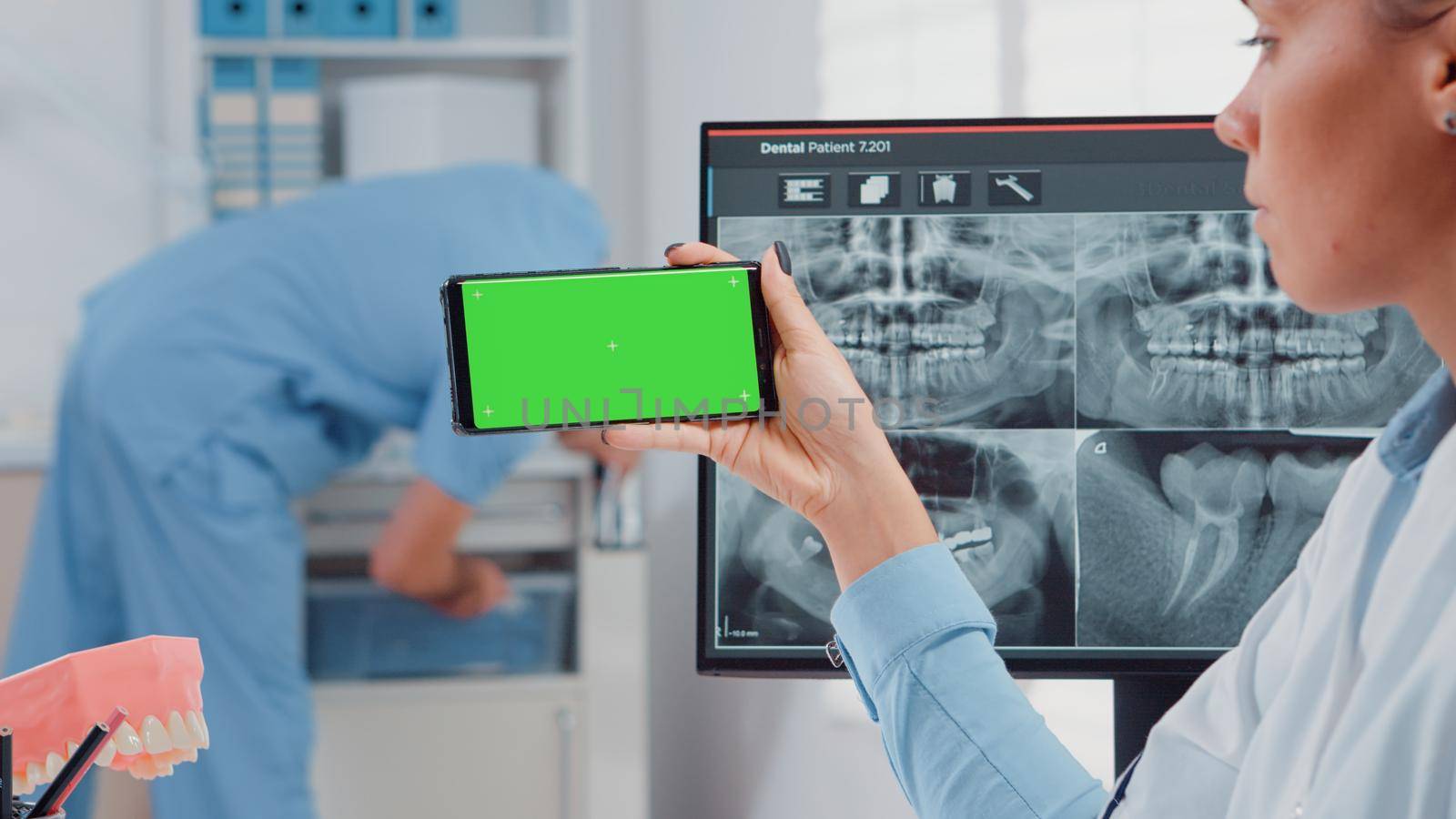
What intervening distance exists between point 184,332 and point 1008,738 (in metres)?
1.37

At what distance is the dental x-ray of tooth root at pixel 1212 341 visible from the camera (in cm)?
82

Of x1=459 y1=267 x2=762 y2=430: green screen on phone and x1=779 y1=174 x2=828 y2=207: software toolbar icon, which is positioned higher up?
x1=779 y1=174 x2=828 y2=207: software toolbar icon

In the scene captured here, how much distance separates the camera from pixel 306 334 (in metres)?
1.77

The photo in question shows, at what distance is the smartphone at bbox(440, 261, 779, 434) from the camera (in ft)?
2.23

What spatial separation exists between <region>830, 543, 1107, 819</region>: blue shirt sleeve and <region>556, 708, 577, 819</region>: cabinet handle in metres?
1.45

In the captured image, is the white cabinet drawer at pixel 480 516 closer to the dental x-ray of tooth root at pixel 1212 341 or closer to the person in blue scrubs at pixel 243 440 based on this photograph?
the person in blue scrubs at pixel 243 440

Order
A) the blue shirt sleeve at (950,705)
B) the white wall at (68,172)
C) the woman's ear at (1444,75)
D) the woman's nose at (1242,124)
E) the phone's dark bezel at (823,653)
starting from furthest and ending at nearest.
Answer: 1. the white wall at (68,172)
2. the phone's dark bezel at (823,653)
3. the blue shirt sleeve at (950,705)
4. the woman's nose at (1242,124)
5. the woman's ear at (1444,75)

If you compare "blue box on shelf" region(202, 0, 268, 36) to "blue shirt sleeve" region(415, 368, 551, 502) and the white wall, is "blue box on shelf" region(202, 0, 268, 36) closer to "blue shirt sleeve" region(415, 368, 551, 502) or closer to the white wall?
the white wall

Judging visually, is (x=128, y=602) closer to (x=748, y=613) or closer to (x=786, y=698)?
(x=786, y=698)

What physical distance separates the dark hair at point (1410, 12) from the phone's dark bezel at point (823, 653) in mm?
336

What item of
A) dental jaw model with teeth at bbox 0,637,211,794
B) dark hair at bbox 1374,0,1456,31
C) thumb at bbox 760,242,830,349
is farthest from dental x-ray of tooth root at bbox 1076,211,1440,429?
dental jaw model with teeth at bbox 0,637,211,794

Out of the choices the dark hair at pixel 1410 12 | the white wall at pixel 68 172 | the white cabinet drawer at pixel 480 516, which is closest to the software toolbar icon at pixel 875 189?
the dark hair at pixel 1410 12

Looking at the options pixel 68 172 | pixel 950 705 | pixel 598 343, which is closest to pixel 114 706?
pixel 598 343

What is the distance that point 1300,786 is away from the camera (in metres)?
0.49
